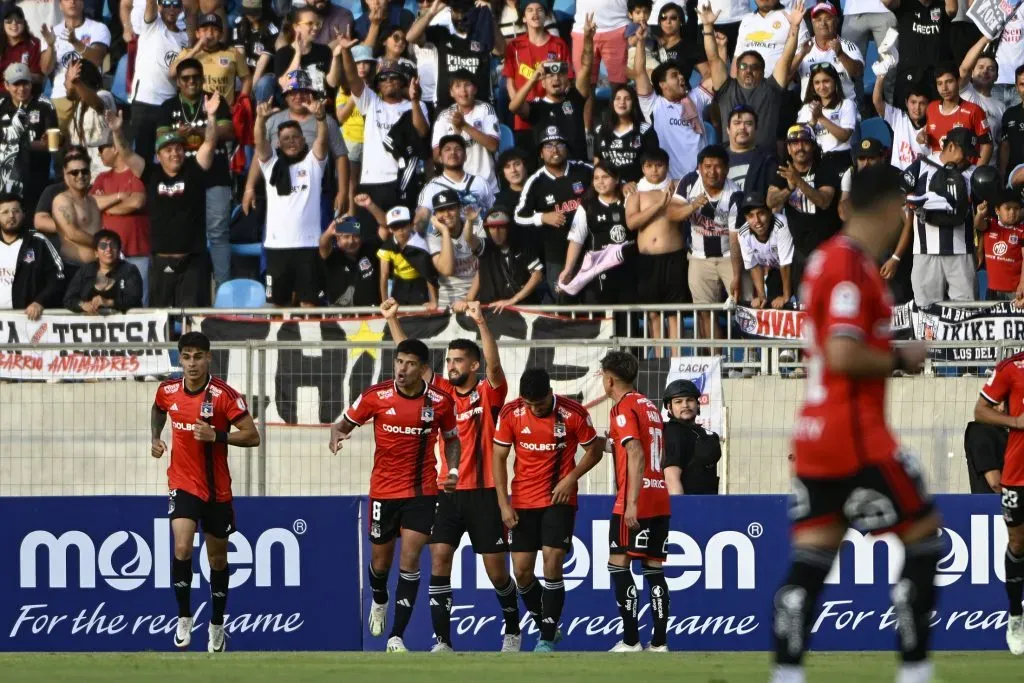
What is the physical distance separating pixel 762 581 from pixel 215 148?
339 inches

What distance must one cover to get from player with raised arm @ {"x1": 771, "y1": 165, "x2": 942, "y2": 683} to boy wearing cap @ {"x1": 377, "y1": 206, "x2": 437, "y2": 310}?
11100mm

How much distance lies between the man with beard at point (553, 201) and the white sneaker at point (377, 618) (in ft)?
16.2

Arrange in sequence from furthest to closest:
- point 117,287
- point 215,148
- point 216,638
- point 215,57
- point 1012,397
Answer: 1. point 215,57
2. point 215,148
3. point 117,287
4. point 216,638
5. point 1012,397

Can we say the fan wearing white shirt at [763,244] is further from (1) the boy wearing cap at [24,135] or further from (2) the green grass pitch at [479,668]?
(1) the boy wearing cap at [24,135]

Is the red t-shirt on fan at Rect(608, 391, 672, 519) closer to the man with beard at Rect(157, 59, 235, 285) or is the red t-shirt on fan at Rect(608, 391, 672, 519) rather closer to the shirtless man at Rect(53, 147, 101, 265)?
the man with beard at Rect(157, 59, 235, 285)

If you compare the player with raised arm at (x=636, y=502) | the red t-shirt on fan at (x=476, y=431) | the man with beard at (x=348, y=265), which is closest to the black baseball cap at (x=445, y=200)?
the man with beard at (x=348, y=265)

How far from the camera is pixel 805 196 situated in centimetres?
1728

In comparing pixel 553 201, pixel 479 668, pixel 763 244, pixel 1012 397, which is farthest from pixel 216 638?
pixel 763 244

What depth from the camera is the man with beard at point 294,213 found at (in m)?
18.0

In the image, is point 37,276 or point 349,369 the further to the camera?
point 37,276

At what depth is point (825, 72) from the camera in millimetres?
18078

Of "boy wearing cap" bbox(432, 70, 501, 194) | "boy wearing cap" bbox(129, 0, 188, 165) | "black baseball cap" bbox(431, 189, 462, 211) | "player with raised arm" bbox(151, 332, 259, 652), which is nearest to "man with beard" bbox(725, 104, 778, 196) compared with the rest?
"boy wearing cap" bbox(432, 70, 501, 194)

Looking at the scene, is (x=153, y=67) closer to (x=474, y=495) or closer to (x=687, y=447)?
(x=474, y=495)

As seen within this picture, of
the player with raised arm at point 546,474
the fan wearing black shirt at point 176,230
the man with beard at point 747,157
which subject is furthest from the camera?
the fan wearing black shirt at point 176,230
